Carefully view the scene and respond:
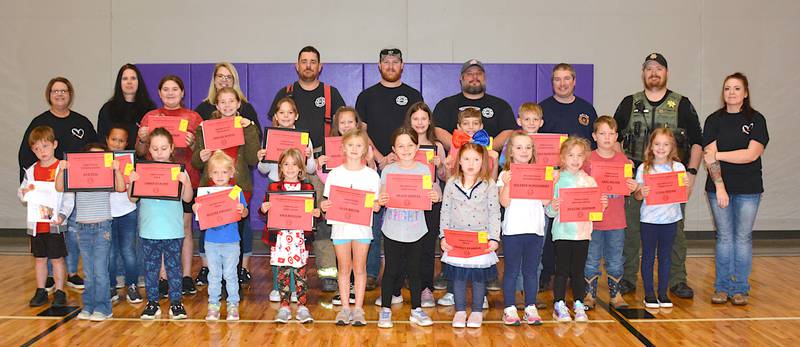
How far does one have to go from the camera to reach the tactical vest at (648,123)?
21.8ft

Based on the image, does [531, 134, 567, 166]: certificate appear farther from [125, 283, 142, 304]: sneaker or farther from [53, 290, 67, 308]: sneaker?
[53, 290, 67, 308]: sneaker

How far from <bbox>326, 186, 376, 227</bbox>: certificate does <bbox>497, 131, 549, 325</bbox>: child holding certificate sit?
1081 mm

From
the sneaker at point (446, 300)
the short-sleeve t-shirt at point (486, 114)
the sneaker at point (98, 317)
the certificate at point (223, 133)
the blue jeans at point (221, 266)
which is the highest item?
the short-sleeve t-shirt at point (486, 114)

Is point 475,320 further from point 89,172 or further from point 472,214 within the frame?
point 89,172

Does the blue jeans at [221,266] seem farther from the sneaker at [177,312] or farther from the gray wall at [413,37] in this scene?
the gray wall at [413,37]

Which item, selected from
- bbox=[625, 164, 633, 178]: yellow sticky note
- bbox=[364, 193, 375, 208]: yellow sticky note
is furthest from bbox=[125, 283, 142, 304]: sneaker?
bbox=[625, 164, 633, 178]: yellow sticky note

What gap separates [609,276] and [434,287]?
5.46ft

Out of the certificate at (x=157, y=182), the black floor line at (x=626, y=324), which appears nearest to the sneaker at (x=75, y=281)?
the certificate at (x=157, y=182)

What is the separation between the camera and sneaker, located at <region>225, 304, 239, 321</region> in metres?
5.94

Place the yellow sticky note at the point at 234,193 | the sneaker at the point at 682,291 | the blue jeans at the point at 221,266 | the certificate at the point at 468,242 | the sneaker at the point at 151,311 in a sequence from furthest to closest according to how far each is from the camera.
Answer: the sneaker at the point at 682,291 < the sneaker at the point at 151,311 < the blue jeans at the point at 221,266 < the yellow sticky note at the point at 234,193 < the certificate at the point at 468,242

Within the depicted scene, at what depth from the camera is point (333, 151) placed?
20.6 feet

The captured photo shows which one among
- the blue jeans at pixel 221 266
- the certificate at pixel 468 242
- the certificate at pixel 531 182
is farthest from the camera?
the blue jeans at pixel 221 266

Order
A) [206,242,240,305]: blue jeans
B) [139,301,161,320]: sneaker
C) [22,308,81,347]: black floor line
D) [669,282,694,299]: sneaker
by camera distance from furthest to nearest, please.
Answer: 1. [669,282,694,299]: sneaker
2. [139,301,161,320]: sneaker
3. [206,242,240,305]: blue jeans
4. [22,308,81,347]: black floor line

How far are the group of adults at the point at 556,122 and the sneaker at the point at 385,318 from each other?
0.79 metres
